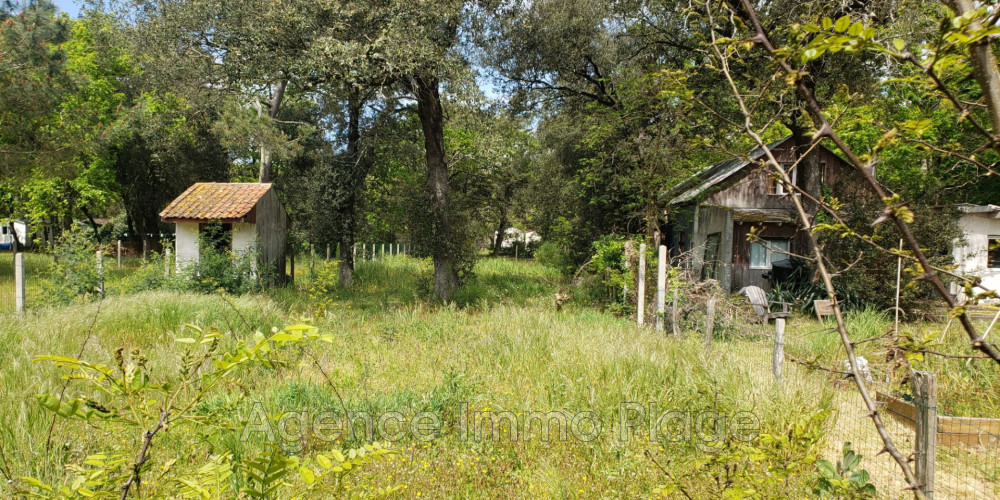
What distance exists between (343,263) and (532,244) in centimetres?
2525

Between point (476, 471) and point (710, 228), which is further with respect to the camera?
point (710, 228)

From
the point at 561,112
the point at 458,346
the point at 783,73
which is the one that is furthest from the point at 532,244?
the point at 783,73

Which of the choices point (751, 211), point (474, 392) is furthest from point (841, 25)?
point (751, 211)

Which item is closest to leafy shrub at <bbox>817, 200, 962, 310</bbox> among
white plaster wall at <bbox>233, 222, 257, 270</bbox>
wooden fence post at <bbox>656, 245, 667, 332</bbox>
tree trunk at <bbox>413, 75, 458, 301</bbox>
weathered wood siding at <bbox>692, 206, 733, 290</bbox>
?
weathered wood siding at <bbox>692, 206, 733, 290</bbox>

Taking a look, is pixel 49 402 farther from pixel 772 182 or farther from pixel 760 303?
pixel 772 182

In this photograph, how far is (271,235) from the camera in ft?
53.0

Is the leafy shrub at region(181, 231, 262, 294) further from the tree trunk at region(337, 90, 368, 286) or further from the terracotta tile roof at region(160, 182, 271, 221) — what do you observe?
the tree trunk at region(337, 90, 368, 286)

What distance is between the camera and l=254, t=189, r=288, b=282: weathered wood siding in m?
14.7

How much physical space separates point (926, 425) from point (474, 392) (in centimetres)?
357

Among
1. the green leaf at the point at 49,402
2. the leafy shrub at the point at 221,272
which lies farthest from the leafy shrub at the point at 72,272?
the green leaf at the point at 49,402

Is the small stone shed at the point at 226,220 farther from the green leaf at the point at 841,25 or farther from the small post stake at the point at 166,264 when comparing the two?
the green leaf at the point at 841,25

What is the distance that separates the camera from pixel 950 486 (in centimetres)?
443

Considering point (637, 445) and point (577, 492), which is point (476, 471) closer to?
point (577, 492)

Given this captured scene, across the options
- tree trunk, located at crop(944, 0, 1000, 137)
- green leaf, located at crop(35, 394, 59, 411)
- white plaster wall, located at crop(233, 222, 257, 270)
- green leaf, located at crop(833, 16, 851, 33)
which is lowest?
green leaf, located at crop(35, 394, 59, 411)
